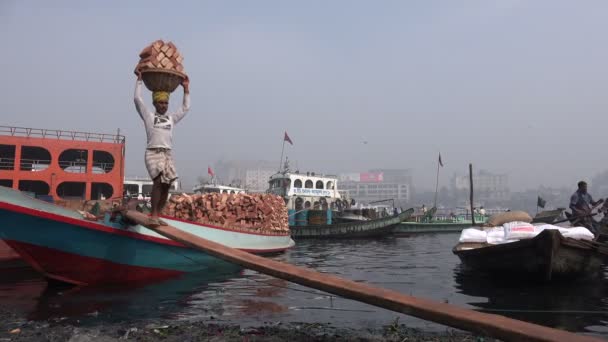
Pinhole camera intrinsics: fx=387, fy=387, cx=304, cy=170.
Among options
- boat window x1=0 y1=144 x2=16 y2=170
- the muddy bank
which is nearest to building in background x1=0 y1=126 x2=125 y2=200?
boat window x1=0 y1=144 x2=16 y2=170

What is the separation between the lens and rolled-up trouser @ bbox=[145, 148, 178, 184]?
5.89 meters

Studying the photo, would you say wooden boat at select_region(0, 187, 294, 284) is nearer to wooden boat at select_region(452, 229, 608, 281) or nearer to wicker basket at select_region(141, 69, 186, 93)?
wicker basket at select_region(141, 69, 186, 93)

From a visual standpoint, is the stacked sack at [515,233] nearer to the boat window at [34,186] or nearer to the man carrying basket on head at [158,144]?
the man carrying basket on head at [158,144]

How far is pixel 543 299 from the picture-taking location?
6805 millimetres

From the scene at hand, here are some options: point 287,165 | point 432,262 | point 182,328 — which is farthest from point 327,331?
point 287,165

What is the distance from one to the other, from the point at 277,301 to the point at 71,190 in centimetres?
2507

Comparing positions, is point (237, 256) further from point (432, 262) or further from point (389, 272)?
point (432, 262)

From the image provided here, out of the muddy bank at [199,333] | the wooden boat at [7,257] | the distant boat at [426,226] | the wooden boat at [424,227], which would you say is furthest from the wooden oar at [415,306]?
the wooden boat at [424,227]

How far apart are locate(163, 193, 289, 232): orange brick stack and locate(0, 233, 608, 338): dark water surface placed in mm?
4193

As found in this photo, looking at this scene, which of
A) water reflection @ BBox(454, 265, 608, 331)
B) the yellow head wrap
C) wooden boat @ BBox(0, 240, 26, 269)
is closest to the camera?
water reflection @ BBox(454, 265, 608, 331)

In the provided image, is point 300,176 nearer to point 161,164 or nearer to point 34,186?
point 34,186

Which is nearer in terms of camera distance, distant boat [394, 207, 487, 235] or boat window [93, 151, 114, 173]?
boat window [93, 151, 114, 173]

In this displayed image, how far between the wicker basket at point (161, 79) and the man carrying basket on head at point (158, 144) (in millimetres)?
81

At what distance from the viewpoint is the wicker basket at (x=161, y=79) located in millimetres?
5977
